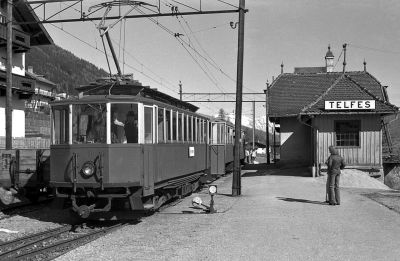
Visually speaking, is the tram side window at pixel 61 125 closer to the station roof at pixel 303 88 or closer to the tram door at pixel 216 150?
the tram door at pixel 216 150

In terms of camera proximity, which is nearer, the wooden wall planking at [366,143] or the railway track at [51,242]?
the railway track at [51,242]

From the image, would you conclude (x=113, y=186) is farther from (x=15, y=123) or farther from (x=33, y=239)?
(x=15, y=123)

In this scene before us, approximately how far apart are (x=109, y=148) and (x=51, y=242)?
2.12 meters

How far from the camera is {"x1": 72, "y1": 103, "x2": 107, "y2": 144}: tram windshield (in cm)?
1098

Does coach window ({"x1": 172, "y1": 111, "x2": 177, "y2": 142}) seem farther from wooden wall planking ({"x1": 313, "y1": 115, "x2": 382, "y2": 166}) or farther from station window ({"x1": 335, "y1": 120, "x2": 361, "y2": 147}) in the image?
station window ({"x1": 335, "y1": 120, "x2": 361, "y2": 147})

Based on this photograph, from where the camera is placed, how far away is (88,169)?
1068 centimetres

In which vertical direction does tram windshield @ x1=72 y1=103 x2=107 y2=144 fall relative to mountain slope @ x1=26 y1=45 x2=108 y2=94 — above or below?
below

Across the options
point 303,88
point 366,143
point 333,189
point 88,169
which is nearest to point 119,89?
point 88,169

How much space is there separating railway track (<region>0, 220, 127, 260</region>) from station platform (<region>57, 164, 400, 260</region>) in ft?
1.35

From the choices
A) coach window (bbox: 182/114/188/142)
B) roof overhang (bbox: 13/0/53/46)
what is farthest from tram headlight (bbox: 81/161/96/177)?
roof overhang (bbox: 13/0/53/46)

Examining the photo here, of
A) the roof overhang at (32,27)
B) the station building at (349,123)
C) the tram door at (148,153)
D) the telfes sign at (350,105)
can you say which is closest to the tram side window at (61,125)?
the tram door at (148,153)

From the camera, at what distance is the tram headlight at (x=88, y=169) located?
10664 millimetres

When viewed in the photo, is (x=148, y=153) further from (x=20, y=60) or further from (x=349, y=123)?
(x=20, y=60)

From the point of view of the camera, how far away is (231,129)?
84.0 ft
